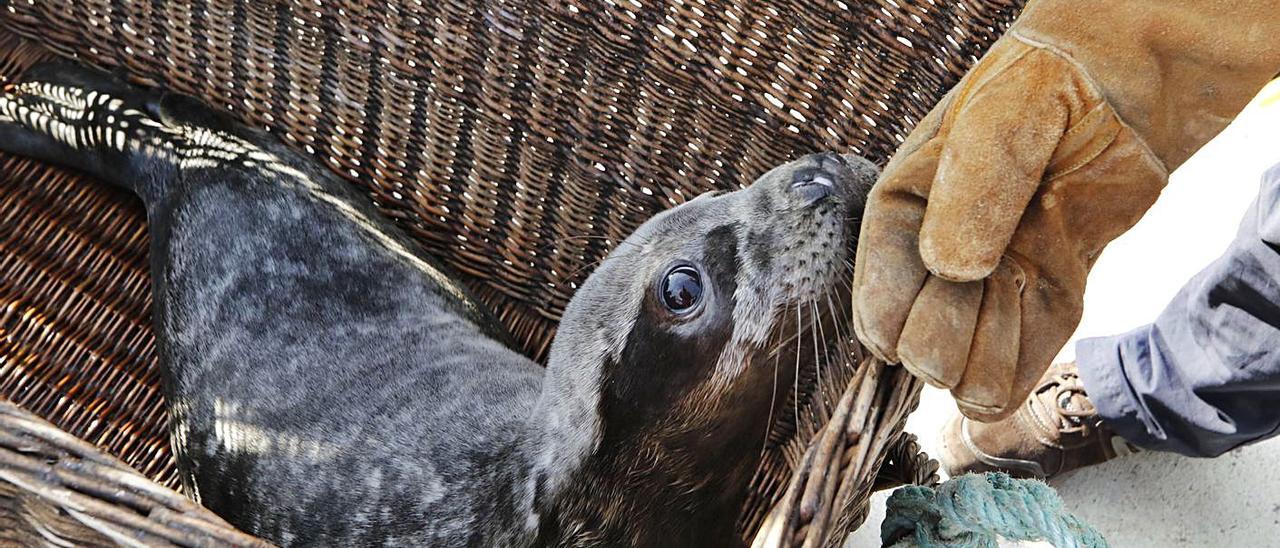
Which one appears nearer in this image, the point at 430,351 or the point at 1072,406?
the point at 430,351

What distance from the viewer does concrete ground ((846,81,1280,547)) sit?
224 centimetres

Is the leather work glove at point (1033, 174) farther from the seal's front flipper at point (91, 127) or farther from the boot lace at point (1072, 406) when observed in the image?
the seal's front flipper at point (91, 127)

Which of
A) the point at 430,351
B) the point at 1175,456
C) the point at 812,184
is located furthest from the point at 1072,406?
the point at 430,351

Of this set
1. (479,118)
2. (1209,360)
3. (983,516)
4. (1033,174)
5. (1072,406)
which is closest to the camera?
(1033,174)

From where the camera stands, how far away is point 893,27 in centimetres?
182

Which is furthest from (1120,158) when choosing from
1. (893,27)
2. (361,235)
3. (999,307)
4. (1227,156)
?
(1227,156)

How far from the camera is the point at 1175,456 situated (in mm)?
2314

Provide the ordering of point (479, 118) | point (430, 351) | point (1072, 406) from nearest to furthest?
point (430, 351), point (479, 118), point (1072, 406)

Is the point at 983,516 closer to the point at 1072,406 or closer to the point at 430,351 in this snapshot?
the point at 430,351

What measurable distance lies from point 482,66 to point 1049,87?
47.8 inches

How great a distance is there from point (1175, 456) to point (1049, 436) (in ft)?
0.97

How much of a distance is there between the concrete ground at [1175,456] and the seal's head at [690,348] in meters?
1.01

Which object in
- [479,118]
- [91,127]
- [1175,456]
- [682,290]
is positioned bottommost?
[1175,456]

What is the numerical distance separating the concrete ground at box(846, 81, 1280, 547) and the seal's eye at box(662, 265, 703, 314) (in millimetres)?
1167
